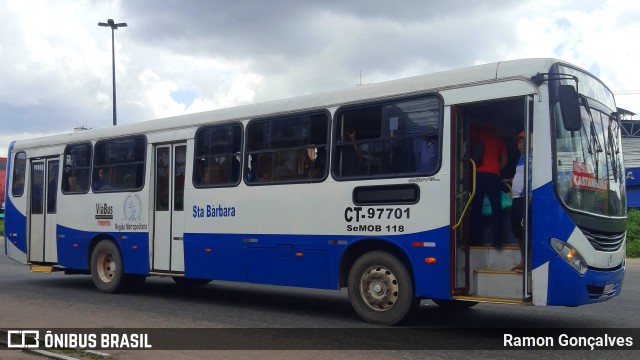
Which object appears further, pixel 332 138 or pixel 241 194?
pixel 241 194

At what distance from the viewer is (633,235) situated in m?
24.0

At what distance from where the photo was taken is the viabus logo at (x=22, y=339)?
7.98 metres

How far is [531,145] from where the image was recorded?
794cm

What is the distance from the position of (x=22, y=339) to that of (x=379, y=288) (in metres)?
4.34

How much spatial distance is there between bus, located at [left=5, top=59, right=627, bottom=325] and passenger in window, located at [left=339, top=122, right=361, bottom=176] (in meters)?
0.02

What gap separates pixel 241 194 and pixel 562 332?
5044mm

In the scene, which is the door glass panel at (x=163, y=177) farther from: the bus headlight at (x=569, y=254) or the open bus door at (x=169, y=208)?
the bus headlight at (x=569, y=254)

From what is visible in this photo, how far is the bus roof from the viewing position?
8.12 metres

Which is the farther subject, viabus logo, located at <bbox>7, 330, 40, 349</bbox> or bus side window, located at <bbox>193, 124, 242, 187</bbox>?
bus side window, located at <bbox>193, 124, 242, 187</bbox>

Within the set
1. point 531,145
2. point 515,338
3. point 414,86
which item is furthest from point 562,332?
point 414,86

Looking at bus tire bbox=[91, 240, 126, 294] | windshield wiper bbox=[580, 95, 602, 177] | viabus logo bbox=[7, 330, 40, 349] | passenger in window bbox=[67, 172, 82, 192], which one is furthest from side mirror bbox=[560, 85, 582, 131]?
passenger in window bbox=[67, 172, 82, 192]

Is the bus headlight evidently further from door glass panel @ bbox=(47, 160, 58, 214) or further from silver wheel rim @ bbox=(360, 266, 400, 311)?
door glass panel @ bbox=(47, 160, 58, 214)

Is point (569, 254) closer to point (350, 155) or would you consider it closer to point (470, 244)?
point (470, 244)

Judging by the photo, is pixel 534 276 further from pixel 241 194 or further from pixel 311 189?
pixel 241 194
